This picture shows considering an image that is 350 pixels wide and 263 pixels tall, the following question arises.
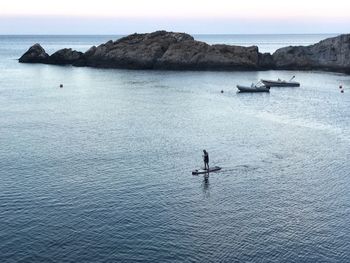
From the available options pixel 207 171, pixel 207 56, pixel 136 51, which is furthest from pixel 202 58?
pixel 207 171

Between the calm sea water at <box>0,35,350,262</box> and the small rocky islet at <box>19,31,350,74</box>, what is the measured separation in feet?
194

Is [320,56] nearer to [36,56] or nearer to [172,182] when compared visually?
[36,56]

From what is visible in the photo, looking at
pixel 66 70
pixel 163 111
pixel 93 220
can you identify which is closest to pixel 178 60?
pixel 66 70

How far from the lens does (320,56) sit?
521 ft

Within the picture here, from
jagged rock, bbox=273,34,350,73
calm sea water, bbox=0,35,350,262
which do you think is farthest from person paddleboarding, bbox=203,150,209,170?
jagged rock, bbox=273,34,350,73

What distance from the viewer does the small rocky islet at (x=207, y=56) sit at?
517 ft

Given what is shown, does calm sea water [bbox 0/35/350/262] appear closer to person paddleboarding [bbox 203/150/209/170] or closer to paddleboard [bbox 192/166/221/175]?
paddleboard [bbox 192/166/221/175]

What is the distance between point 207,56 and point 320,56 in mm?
34235

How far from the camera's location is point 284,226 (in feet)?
134

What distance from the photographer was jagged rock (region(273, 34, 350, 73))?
5955 inches

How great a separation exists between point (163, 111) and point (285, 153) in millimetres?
31732

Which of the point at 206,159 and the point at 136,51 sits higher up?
the point at 136,51

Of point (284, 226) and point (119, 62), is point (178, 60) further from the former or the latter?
point (284, 226)

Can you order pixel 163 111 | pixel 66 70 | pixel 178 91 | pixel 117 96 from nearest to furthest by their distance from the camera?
pixel 163 111 < pixel 117 96 < pixel 178 91 < pixel 66 70
